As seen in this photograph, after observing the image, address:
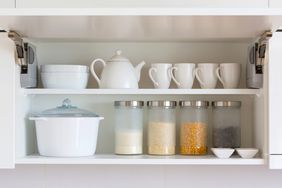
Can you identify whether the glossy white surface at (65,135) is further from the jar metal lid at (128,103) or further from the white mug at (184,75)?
the white mug at (184,75)

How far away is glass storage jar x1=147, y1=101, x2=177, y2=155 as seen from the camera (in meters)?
1.80

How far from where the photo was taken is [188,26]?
5.45 feet

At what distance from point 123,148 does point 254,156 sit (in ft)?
1.33

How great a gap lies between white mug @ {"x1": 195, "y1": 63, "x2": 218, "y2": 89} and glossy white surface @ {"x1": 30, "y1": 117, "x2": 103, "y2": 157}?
1.19 ft

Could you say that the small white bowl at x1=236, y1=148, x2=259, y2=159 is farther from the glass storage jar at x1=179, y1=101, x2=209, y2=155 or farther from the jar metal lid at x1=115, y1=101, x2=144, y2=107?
the jar metal lid at x1=115, y1=101, x2=144, y2=107

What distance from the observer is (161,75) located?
5.95 ft

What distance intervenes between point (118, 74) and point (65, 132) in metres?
0.24

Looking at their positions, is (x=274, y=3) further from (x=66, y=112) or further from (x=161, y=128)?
(x=66, y=112)

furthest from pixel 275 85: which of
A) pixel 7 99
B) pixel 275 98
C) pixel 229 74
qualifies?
pixel 7 99

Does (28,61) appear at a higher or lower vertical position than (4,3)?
lower

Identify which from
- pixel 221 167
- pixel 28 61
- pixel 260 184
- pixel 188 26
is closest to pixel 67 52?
pixel 28 61

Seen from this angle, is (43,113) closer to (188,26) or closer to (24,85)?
(24,85)

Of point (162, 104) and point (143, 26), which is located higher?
point (143, 26)

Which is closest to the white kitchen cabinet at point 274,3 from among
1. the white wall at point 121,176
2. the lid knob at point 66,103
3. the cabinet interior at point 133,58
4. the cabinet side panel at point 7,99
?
the cabinet interior at point 133,58
